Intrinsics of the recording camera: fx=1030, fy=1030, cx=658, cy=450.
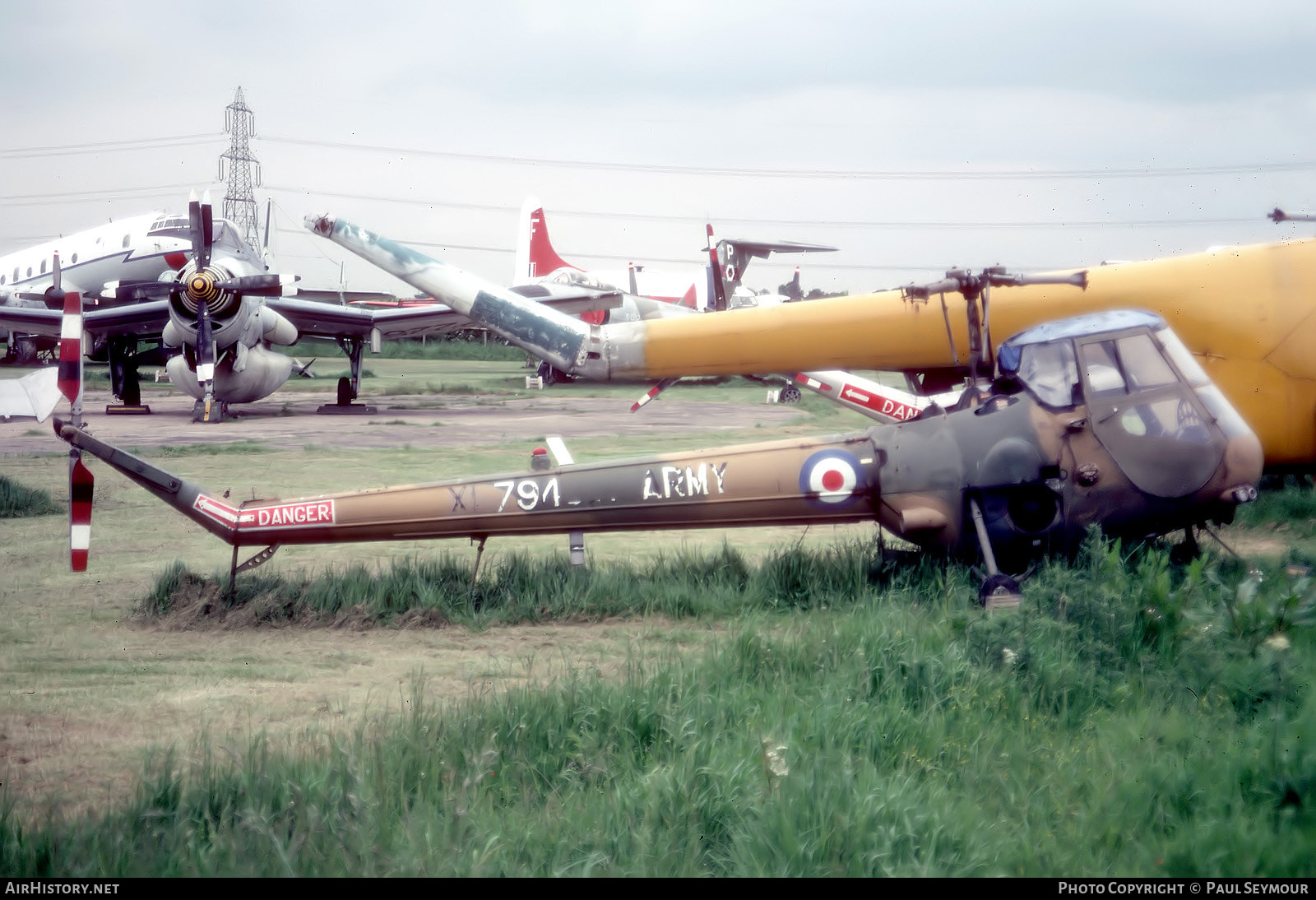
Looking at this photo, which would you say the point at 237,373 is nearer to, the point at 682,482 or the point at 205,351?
the point at 205,351

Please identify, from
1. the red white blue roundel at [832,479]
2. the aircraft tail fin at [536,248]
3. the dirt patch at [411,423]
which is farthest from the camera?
the aircraft tail fin at [536,248]

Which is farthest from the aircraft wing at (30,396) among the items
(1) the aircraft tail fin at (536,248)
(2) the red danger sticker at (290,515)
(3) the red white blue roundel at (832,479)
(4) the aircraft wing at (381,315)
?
(1) the aircraft tail fin at (536,248)

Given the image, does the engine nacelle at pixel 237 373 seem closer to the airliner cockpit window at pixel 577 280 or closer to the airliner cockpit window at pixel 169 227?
the airliner cockpit window at pixel 169 227

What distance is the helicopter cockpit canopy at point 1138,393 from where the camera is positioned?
6.48 meters

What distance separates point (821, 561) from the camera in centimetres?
788

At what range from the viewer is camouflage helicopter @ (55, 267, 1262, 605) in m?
6.54

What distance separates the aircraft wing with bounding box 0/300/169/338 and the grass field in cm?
2018

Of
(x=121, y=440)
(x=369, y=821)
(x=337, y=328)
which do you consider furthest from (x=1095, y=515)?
(x=337, y=328)

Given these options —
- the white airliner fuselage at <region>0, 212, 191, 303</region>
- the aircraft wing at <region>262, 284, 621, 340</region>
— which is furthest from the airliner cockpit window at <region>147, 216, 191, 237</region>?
the aircraft wing at <region>262, 284, 621, 340</region>

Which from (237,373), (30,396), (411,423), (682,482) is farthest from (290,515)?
(237,373)

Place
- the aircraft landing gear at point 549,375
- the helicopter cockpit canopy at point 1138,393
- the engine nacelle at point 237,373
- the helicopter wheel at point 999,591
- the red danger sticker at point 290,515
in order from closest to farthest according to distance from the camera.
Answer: the helicopter wheel at point 999,591, the helicopter cockpit canopy at point 1138,393, the red danger sticker at point 290,515, the engine nacelle at point 237,373, the aircraft landing gear at point 549,375

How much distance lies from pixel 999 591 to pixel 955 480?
2.89 feet

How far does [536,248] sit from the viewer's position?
5775 centimetres

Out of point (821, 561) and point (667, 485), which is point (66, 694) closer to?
point (667, 485)
